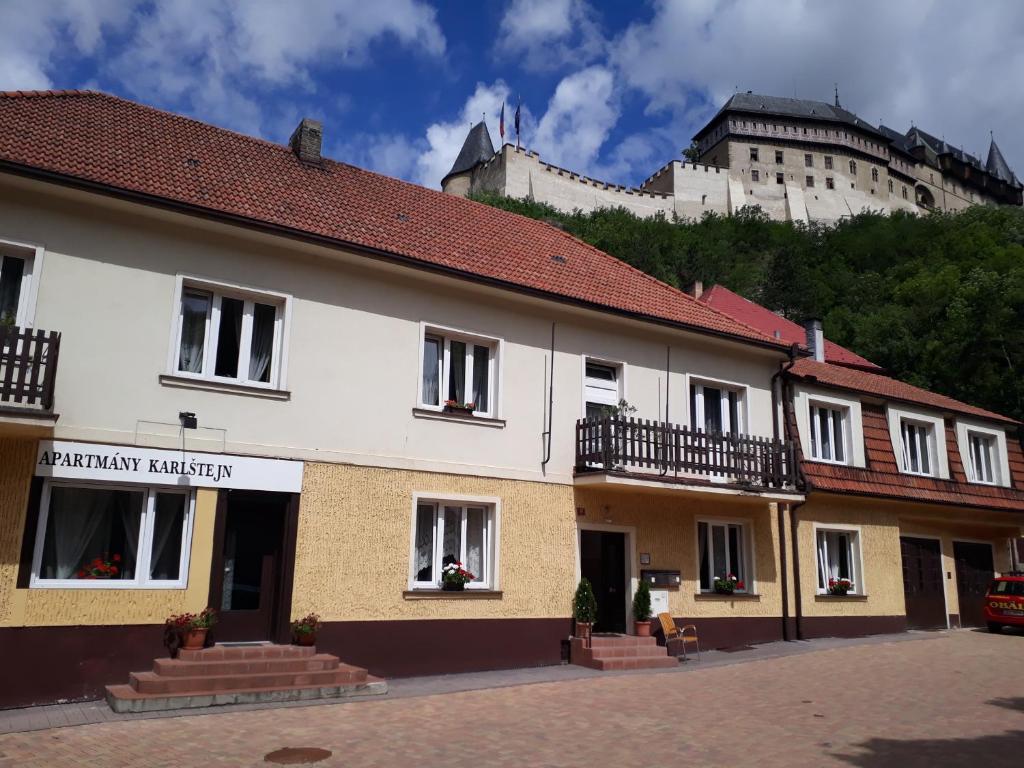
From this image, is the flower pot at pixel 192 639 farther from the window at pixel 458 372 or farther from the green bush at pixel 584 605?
the green bush at pixel 584 605

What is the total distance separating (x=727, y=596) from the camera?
16.3 metres

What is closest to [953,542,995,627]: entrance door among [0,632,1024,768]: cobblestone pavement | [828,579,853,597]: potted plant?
[828,579,853,597]: potted plant

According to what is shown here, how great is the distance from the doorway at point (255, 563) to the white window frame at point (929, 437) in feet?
48.0

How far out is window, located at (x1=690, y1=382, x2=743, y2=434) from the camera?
17.0 meters

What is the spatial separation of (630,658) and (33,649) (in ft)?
28.0

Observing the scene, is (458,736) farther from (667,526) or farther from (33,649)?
(667,526)

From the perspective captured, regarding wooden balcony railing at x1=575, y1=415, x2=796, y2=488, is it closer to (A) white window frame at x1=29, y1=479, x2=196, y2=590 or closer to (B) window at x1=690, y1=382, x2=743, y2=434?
(B) window at x1=690, y1=382, x2=743, y2=434

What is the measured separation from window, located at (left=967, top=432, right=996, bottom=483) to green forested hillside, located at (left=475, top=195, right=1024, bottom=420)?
14.6 meters

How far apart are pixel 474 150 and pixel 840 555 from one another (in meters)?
67.9

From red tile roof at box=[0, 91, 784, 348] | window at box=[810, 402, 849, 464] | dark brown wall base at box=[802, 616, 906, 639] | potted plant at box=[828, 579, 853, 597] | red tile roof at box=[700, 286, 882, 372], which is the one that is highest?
red tile roof at box=[700, 286, 882, 372]

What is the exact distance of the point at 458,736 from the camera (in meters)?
→ 8.91

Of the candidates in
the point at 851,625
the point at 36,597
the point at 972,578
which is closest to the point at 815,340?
the point at 972,578

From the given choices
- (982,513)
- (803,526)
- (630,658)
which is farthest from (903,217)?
(630,658)

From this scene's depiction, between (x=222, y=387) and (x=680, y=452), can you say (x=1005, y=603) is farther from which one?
(x=222, y=387)
